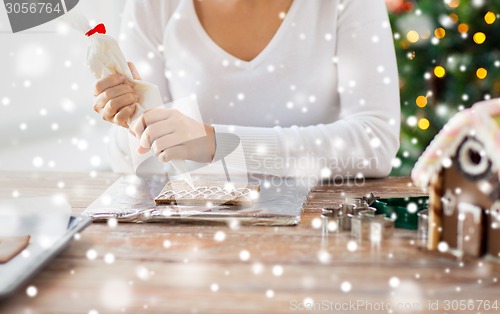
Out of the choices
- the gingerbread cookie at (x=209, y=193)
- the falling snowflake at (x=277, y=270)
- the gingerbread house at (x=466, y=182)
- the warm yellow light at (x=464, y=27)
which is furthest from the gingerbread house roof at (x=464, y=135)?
the warm yellow light at (x=464, y=27)

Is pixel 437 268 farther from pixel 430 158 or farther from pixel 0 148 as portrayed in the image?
pixel 0 148

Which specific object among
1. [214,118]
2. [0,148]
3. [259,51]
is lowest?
[0,148]

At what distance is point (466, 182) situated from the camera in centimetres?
78

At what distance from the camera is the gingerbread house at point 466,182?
744 millimetres

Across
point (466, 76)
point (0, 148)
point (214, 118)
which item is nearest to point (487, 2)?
point (466, 76)

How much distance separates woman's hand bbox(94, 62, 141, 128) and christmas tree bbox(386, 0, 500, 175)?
1.37 meters

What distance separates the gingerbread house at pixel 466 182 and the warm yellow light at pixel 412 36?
5.07 feet

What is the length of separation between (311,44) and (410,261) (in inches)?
34.4

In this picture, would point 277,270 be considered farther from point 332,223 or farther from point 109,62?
point 109,62

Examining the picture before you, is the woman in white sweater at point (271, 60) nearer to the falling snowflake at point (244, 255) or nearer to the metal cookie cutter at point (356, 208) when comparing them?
the metal cookie cutter at point (356, 208)

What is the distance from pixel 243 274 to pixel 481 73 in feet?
5.63

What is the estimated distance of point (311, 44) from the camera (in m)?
1.57

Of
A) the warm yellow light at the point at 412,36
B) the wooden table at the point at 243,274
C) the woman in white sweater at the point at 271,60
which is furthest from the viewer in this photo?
the warm yellow light at the point at 412,36

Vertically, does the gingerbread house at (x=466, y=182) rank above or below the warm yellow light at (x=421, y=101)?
above
